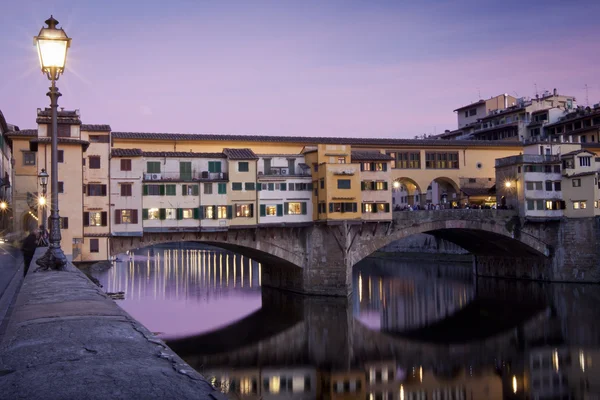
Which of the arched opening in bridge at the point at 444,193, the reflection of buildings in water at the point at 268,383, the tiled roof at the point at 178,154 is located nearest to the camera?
the reflection of buildings in water at the point at 268,383

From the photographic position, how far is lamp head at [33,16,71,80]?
1187cm

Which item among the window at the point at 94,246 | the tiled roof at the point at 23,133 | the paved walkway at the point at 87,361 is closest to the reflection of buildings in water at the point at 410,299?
the window at the point at 94,246

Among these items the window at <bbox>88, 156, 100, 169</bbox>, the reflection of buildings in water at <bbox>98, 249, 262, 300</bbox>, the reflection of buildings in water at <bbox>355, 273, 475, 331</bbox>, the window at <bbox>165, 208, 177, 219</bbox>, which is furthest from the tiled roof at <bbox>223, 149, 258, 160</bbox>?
the reflection of buildings in water at <bbox>355, 273, 475, 331</bbox>

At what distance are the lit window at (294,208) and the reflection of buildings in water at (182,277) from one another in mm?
11387

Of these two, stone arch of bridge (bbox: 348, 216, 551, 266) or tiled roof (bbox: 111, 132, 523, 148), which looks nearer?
tiled roof (bbox: 111, 132, 523, 148)

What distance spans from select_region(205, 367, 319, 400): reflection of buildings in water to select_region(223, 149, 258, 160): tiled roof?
2109 centimetres

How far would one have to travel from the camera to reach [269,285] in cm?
5797

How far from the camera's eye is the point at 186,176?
46844 millimetres

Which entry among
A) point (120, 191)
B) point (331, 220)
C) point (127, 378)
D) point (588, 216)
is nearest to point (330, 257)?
point (331, 220)

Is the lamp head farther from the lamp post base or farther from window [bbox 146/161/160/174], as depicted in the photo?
window [bbox 146/161/160/174]

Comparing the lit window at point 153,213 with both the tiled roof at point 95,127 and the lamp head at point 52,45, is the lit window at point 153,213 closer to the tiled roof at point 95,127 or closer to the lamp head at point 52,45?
the tiled roof at point 95,127

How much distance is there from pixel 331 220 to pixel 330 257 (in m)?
3.22

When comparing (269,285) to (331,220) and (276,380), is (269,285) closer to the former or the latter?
(331,220)

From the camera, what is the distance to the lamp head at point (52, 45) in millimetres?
11867
